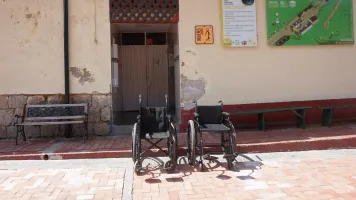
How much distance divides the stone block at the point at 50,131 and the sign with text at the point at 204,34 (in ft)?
11.7

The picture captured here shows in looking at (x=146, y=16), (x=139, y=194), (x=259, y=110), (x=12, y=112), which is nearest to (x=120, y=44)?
(x=146, y=16)

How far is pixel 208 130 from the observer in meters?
4.53

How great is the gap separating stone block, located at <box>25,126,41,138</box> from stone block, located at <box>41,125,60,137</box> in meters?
0.08

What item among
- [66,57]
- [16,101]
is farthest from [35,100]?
[66,57]

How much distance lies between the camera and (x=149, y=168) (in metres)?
4.53

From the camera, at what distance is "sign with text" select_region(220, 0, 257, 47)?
6488 mm

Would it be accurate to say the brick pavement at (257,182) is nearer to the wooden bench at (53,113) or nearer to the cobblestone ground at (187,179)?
the cobblestone ground at (187,179)

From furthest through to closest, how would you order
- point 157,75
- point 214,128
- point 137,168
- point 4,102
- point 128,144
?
1. point 157,75
2. point 4,102
3. point 128,144
4. point 214,128
5. point 137,168

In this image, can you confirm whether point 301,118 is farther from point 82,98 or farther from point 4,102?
point 4,102

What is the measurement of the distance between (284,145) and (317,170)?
3.52 feet

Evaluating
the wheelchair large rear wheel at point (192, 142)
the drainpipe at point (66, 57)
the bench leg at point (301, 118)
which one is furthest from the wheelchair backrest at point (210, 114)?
the drainpipe at point (66, 57)

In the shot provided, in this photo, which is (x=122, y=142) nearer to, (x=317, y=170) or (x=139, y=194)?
(x=139, y=194)

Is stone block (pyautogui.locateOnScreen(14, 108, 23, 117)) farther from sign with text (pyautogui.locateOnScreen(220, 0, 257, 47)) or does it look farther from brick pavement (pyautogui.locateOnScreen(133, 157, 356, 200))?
sign with text (pyautogui.locateOnScreen(220, 0, 257, 47))

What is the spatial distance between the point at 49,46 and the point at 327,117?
641 centimetres
